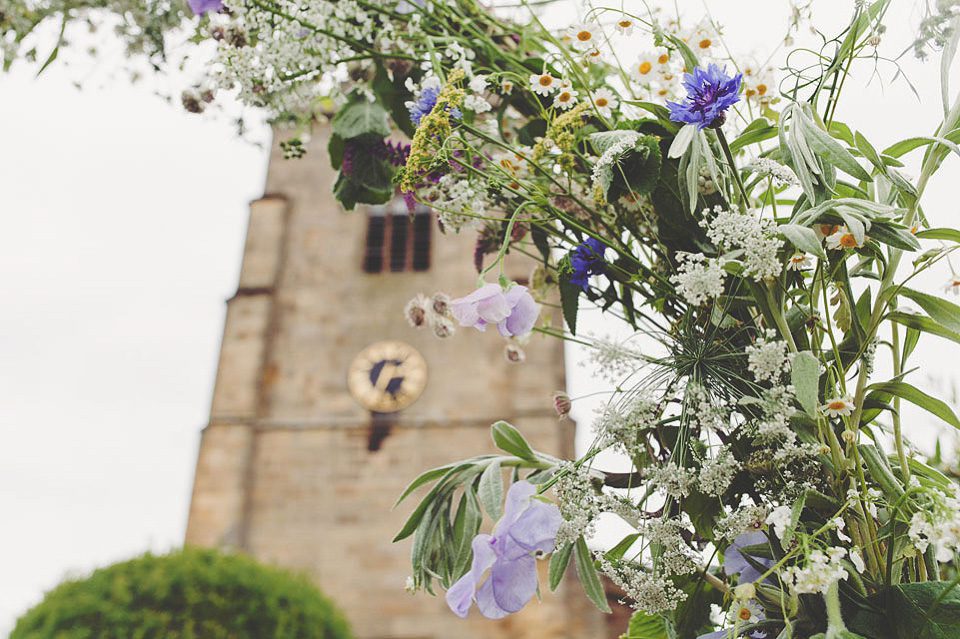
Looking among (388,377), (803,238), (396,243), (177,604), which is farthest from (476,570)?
(396,243)

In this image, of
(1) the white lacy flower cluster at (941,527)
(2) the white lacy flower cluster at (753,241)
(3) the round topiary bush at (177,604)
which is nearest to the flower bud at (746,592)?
(1) the white lacy flower cluster at (941,527)

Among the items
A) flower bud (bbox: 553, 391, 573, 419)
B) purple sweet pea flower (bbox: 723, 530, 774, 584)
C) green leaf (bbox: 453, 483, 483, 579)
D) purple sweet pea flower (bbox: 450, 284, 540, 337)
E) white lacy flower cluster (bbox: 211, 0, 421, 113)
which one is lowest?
purple sweet pea flower (bbox: 723, 530, 774, 584)

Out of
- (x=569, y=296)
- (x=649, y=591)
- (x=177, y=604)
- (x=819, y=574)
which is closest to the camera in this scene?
(x=819, y=574)

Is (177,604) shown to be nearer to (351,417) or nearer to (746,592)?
(746,592)

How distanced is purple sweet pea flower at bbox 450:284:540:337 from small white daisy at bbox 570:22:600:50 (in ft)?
0.96

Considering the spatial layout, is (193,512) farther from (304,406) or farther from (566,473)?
(566,473)

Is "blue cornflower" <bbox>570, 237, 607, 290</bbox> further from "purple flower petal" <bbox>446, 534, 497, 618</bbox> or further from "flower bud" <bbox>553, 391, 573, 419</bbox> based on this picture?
"purple flower petal" <bbox>446, 534, 497, 618</bbox>

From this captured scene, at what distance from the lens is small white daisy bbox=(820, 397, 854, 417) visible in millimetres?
592

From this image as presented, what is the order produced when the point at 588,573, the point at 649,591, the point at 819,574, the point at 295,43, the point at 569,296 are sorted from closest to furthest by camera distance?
the point at 819,574 → the point at 649,591 → the point at 588,573 → the point at 569,296 → the point at 295,43

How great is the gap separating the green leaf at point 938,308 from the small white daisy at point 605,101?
1.11 feet

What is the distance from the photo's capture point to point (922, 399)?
658 millimetres

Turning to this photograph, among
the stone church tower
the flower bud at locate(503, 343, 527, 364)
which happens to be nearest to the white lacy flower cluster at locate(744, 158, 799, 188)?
the flower bud at locate(503, 343, 527, 364)

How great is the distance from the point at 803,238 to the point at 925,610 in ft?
0.88

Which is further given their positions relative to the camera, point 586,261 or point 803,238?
point 586,261
